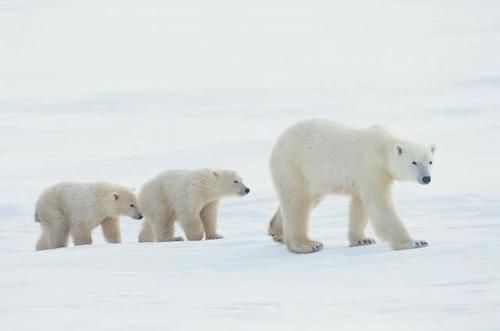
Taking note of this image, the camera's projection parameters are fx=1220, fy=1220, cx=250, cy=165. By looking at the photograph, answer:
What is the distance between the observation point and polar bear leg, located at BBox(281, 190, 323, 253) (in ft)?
30.4

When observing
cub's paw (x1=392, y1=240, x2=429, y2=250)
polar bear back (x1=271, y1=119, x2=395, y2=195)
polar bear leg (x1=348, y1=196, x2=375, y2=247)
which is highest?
polar bear back (x1=271, y1=119, x2=395, y2=195)

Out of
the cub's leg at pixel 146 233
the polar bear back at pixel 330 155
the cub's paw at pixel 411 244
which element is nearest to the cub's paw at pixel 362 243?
the polar bear back at pixel 330 155

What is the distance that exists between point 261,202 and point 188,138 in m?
7.67

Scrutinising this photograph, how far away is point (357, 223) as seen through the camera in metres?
9.34

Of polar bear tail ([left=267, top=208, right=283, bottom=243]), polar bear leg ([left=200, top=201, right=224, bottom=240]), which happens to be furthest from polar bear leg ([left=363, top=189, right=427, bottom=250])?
polar bear leg ([left=200, top=201, right=224, bottom=240])

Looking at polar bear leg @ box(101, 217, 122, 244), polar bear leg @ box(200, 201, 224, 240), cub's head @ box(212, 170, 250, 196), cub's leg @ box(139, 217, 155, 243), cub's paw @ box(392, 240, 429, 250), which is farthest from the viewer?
polar bear leg @ box(101, 217, 122, 244)

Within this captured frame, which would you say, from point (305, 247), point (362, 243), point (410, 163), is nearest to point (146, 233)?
point (305, 247)

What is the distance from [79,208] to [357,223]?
3.60m

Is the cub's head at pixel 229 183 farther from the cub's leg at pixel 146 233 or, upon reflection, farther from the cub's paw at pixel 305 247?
the cub's paw at pixel 305 247

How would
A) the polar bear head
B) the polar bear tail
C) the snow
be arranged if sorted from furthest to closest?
1. the polar bear tail
2. the polar bear head
3. the snow

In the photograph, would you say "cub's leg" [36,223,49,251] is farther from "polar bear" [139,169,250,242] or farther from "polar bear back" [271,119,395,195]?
"polar bear back" [271,119,395,195]

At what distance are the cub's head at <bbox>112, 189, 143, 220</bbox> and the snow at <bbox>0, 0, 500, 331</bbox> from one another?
110 centimetres

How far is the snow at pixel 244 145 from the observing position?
662 cm

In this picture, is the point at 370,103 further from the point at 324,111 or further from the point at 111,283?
the point at 111,283
